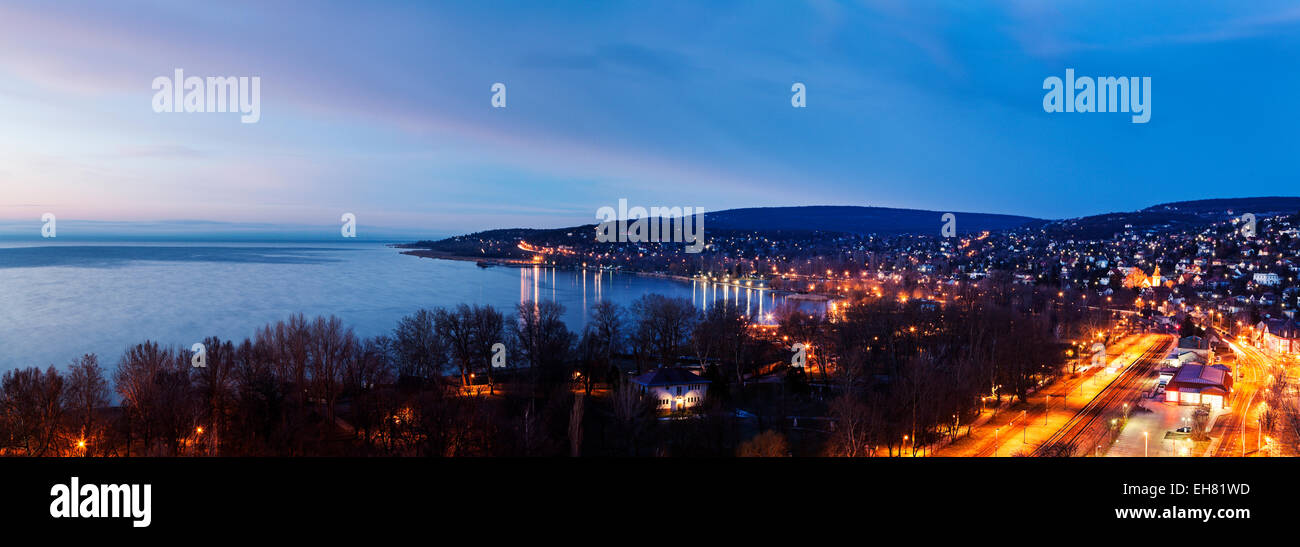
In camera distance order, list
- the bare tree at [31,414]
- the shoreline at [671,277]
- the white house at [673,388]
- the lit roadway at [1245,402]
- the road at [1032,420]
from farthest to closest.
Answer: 1. the shoreline at [671,277]
2. the white house at [673,388]
3. the road at [1032,420]
4. the lit roadway at [1245,402]
5. the bare tree at [31,414]

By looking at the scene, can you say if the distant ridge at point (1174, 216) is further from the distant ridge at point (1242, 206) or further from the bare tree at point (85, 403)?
the bare tree at point (85, 403)

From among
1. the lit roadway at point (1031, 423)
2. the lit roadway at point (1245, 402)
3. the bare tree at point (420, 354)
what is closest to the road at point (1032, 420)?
the lit roadway at point (1031, 423)

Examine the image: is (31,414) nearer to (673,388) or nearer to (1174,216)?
(673,388)

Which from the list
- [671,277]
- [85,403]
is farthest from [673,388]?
[671,277]

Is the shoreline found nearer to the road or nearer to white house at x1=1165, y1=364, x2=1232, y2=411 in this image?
the road
